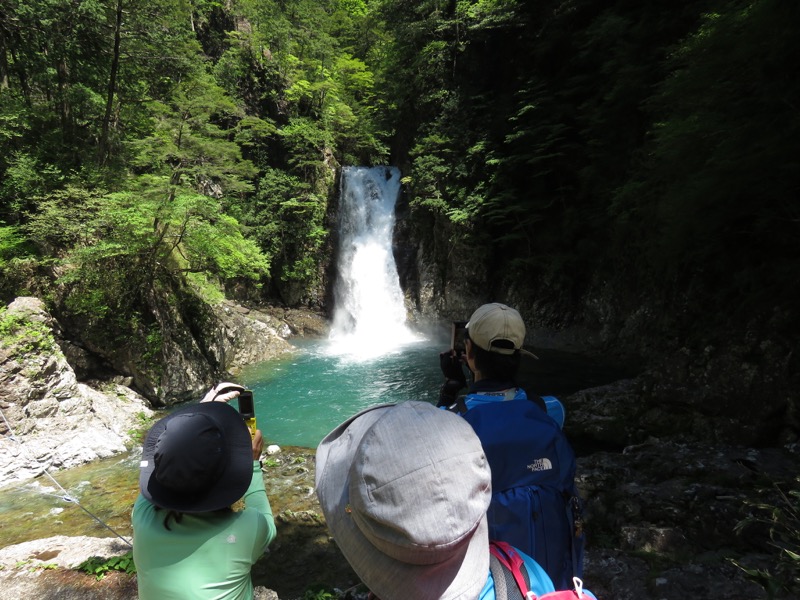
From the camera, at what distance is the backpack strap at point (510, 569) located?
853mm

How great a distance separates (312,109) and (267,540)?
68.5 ft

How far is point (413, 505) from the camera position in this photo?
715 millimetres

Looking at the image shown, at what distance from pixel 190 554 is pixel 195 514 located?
Result: 0.39 feet

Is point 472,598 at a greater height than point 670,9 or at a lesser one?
lesser

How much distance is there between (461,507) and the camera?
75 cm

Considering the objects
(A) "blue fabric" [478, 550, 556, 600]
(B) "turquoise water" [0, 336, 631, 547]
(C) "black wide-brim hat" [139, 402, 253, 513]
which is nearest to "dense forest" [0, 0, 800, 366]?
(B) "turquoise water" [0, 336, 631, 547]

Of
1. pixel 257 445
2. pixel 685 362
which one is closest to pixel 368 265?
pixel 685 362

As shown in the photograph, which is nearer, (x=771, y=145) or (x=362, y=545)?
(x=362, y=545)

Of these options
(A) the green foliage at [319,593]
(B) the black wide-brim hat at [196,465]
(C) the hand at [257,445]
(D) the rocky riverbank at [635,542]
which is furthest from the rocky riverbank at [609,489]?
Answer: (B) the black wide-brim hat at [196,465]

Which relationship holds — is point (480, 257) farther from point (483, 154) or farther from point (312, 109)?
point (312, 109)

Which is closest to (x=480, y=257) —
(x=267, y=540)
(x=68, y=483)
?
(x=68, y=483)

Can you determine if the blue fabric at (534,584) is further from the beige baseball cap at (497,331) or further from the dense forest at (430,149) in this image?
the dense forest at (430,149)

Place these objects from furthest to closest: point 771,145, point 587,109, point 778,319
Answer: point 587,109 → point 778,319 → point 771,145

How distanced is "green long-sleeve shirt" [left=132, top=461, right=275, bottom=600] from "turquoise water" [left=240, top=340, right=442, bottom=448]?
248 inches
